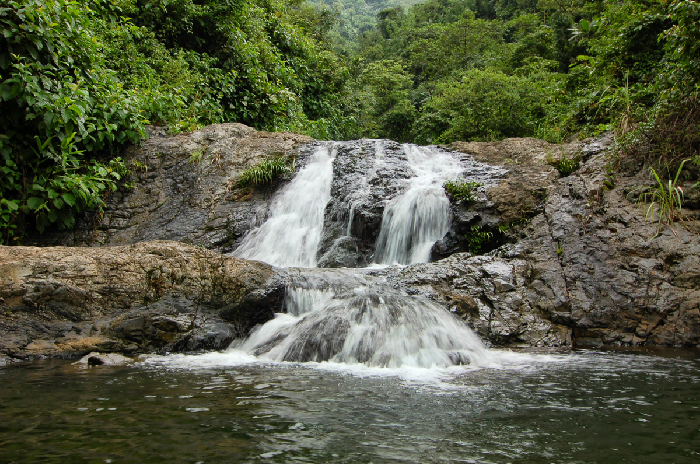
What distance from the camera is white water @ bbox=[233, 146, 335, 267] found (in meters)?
8.84

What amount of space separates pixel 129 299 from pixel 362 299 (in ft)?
9.56

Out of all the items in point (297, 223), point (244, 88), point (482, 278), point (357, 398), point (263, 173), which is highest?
point (244, 88)

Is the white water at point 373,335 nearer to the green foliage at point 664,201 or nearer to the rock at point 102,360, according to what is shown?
the rock at point 102,360

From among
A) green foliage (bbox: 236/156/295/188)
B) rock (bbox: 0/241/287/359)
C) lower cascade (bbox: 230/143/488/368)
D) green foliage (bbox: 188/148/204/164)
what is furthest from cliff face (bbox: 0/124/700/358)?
green foliage (bbox: 188/148/204/164)

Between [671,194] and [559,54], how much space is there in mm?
16186

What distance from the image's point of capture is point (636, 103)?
27.9 ft

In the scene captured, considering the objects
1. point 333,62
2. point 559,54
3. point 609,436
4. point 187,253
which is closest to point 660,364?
point 609,436

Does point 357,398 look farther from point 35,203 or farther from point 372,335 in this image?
point 35,203

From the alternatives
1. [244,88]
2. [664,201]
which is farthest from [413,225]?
[244,88]

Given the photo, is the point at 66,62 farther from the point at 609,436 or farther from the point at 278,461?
the point at 609,436

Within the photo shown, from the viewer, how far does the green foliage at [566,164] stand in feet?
27.8

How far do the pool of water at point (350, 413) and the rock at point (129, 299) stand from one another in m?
0.78

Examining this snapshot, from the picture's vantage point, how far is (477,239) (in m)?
7.95

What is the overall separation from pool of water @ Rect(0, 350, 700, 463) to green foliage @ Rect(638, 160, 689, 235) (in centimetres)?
271
